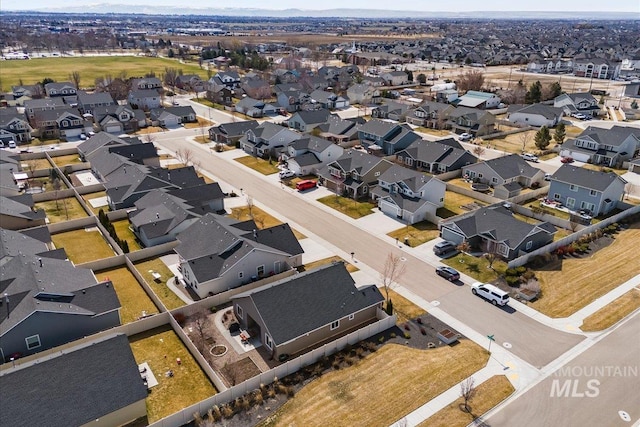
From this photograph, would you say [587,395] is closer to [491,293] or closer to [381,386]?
[491,293]

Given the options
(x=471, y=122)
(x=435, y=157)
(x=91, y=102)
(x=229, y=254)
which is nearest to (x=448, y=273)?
(x=229, y=254)

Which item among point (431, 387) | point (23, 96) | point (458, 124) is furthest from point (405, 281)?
point (23, 96)

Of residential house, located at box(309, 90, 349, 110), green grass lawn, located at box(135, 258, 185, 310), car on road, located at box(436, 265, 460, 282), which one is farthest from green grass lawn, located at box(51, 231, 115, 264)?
residential house, located at box(309, 90, 349, 110)

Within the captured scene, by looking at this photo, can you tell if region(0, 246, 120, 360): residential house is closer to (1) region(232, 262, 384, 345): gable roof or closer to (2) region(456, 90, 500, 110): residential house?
(1) region(232, 262, 384, 345): gable roof

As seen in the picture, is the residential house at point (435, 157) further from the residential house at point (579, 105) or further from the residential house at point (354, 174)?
the residential house at point (579, 105)

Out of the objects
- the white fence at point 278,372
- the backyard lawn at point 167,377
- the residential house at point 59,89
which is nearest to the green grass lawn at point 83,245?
the backyard lawn at point 167,377

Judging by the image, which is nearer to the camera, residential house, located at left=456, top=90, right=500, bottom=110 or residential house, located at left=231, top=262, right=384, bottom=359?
residential house, located at left=231, top=262, right=384, bottom=359

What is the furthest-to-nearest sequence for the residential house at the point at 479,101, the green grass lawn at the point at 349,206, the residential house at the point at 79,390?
1. the residential house at the point at 479,101
2. the green grass lawn at the point at 349,206
3. the residential house at the point at 79,390

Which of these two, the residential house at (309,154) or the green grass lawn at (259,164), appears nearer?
the residential house at (309,154)
